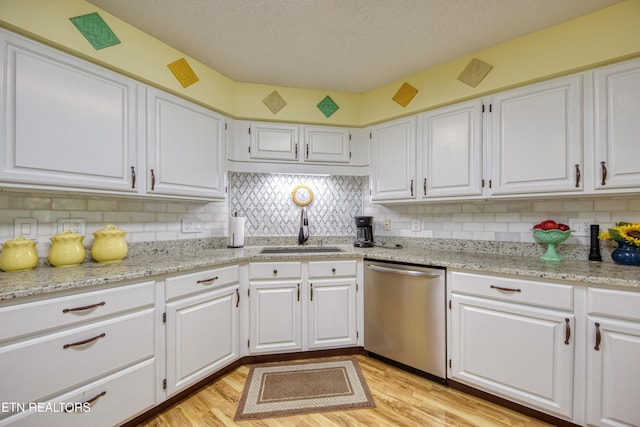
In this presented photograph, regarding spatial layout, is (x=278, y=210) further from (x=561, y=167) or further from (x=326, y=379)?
(x=561, y=167)

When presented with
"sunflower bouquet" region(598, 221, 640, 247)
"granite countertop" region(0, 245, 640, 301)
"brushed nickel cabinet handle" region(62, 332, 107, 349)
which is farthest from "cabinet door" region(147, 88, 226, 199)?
"sunflower bouquet" region(598, 221, 640, 247)

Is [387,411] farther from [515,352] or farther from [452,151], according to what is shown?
[452,151]

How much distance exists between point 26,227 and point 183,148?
38.5 inches

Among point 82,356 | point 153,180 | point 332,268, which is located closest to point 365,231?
point 332,268

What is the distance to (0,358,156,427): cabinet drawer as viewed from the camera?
3.64 ft

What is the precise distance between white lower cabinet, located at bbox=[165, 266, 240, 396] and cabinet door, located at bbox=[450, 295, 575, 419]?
157 cm

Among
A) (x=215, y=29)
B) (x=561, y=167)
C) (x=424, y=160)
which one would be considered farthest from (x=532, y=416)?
(x=215, y=29)

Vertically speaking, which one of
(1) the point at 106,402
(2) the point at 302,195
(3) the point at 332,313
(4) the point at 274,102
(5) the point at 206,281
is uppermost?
(4) the point at 274,102

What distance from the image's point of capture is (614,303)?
1270 mm

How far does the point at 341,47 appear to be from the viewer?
1.89 meters

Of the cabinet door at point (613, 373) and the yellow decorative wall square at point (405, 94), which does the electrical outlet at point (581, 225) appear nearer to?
the cabinet door at point (613, 373)

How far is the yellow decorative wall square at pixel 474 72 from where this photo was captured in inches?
73.8

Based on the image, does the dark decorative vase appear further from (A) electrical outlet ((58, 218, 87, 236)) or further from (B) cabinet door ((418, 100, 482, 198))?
(A) electrical outlet ((58, 218, 87, 236))

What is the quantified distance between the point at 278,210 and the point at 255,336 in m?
1.19
